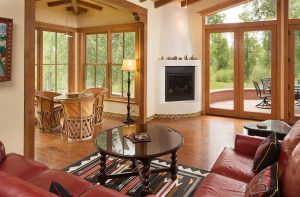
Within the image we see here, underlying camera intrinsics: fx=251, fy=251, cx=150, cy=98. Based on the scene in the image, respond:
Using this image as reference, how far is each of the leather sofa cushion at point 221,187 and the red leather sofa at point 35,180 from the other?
0.68 metres

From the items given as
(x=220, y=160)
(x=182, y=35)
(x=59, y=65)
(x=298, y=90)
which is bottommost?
(x=220, y=160)

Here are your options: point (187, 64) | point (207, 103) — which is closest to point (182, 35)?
point (187, 64)

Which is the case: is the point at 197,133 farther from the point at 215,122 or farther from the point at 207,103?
the point at 207,103

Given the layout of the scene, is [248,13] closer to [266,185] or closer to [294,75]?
[294,75]

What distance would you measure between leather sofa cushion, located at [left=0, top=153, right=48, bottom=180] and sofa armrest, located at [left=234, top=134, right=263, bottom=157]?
6.74 ft

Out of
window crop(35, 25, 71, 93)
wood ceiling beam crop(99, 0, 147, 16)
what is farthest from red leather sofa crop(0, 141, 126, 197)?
window crop(35, 25, 71, 93)

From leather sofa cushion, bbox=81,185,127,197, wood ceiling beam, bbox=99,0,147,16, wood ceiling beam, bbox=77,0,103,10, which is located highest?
wood ceiling beam, bbox=77,0,103,10

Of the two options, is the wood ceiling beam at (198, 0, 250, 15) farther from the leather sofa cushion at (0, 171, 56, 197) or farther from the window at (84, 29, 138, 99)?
the leather sofa cushion at (0, 171, 56, 197)

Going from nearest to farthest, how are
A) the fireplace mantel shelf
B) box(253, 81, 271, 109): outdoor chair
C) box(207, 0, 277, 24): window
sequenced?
box(207, 0, 277, 24): window → box(253, 81, 271, 109): outdoor chair → the fireplace mantel shelf

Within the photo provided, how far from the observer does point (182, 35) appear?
686 centimetres

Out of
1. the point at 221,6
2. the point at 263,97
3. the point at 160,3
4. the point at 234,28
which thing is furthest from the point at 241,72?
the point at 160,3

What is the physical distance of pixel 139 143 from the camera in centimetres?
290

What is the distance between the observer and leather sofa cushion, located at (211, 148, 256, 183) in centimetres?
230

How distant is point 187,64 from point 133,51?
151 cm
